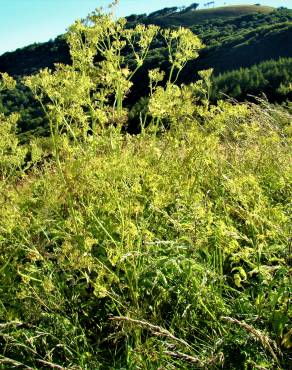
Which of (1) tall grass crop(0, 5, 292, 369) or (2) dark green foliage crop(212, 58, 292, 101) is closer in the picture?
(1) tall grass crop(0, 5, 292, 369)

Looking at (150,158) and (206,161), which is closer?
(206,161)

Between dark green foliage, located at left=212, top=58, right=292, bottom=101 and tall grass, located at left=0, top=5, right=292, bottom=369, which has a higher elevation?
tall grass, located at left=0, top=5, right=292, bottom=369

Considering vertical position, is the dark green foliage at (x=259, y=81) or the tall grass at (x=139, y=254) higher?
the tall grass at (x=139, y=254)

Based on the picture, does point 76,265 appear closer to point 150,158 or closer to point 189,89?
point 150,158

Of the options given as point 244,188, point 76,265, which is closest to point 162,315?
point 76,265

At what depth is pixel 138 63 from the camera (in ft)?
14.0

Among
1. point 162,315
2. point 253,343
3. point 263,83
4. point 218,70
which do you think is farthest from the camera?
point 218,70

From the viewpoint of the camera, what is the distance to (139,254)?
3076 mm

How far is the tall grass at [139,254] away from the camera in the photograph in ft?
8.77

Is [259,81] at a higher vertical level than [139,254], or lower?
lower

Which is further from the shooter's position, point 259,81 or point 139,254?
point 259,81

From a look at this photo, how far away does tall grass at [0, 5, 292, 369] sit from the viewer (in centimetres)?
267

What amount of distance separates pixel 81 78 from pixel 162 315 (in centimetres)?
197

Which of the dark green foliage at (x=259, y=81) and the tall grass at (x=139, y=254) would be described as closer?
the tall grass at (x=139, y=254)
